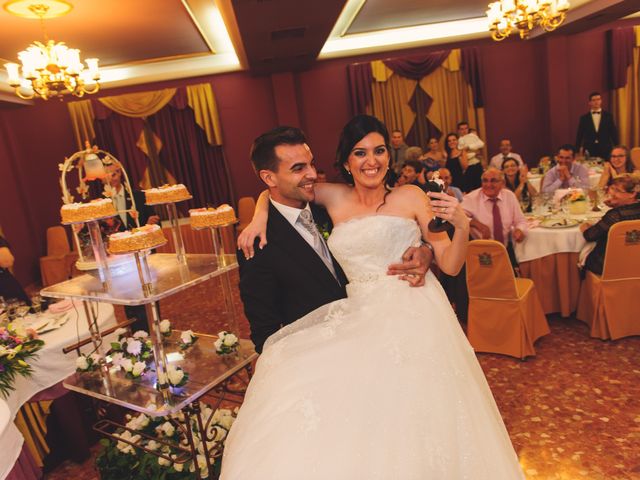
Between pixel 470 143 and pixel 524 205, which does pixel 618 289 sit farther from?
pixel 470 143

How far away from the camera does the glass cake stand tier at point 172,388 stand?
203 centimetres

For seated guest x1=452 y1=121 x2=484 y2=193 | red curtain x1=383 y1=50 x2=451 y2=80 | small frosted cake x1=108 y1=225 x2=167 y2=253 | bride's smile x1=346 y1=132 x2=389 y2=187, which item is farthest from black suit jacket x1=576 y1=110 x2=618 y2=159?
small frosted cake x1=108 y1=225 x2=167 y2=253

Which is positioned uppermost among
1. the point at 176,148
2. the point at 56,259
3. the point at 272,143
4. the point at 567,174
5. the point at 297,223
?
the point at 176,148

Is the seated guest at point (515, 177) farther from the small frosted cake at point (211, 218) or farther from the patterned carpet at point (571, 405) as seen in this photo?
the small frosted cake at point (211, 218)

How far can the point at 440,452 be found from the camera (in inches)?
50.2

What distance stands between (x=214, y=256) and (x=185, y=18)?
4.44 meters

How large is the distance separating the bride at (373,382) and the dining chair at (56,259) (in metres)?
6.75

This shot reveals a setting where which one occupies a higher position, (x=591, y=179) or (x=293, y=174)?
(x=293, y=174)

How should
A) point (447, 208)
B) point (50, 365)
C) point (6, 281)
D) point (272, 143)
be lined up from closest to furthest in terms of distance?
point (447, 208) → point (272, 143) → point (50, 365) → point (6, 281)

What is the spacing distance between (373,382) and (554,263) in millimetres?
3371

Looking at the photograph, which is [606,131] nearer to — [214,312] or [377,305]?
[214,312]

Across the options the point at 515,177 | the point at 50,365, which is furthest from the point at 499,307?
the point at 50,365

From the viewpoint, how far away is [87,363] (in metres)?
2.41

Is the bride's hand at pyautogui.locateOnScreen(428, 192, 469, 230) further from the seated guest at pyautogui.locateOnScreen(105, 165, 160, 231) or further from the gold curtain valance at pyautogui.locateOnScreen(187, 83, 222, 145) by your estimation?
the gold curtain valance at pyautogui.locateOnScreen(187, 83, 222, 145)
